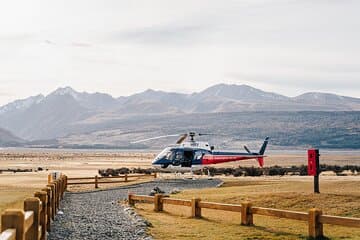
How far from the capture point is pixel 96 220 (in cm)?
1950

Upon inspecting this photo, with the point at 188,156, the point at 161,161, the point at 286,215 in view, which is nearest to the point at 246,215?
the point at 286,215

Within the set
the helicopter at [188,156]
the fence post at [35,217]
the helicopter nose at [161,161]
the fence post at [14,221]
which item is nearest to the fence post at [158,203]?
the fence post at [35,217]

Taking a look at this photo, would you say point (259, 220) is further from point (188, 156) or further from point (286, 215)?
point (188, 156)

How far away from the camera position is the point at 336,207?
20.4m

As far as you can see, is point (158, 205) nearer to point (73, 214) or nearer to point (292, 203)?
point (73, 214)

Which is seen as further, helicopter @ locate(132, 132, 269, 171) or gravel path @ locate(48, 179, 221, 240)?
helicopter @ locate(132, 132, 269, 171)

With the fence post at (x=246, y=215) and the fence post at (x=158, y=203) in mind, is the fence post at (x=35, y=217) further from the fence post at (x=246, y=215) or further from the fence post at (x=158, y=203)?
the fence post at (x=158, y=203)

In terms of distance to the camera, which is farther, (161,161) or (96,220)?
(161,161)

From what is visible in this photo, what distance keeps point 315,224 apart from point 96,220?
7.12 meters

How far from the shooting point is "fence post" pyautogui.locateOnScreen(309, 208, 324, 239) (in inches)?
587

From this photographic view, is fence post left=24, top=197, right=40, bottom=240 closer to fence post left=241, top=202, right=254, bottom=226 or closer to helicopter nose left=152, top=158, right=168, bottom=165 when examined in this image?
fence post left=241, top=202, right=254, bottom=226

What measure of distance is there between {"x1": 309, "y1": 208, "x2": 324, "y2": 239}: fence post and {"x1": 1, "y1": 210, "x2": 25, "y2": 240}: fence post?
9.00 m

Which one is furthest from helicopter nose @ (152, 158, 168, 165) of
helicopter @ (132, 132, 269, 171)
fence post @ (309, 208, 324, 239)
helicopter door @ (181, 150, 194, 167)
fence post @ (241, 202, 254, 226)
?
fence post @ (309, 208, 324, 239)

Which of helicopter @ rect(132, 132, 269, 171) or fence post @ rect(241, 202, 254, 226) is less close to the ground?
helicopter @ rect(132, 132, 269, 171)
